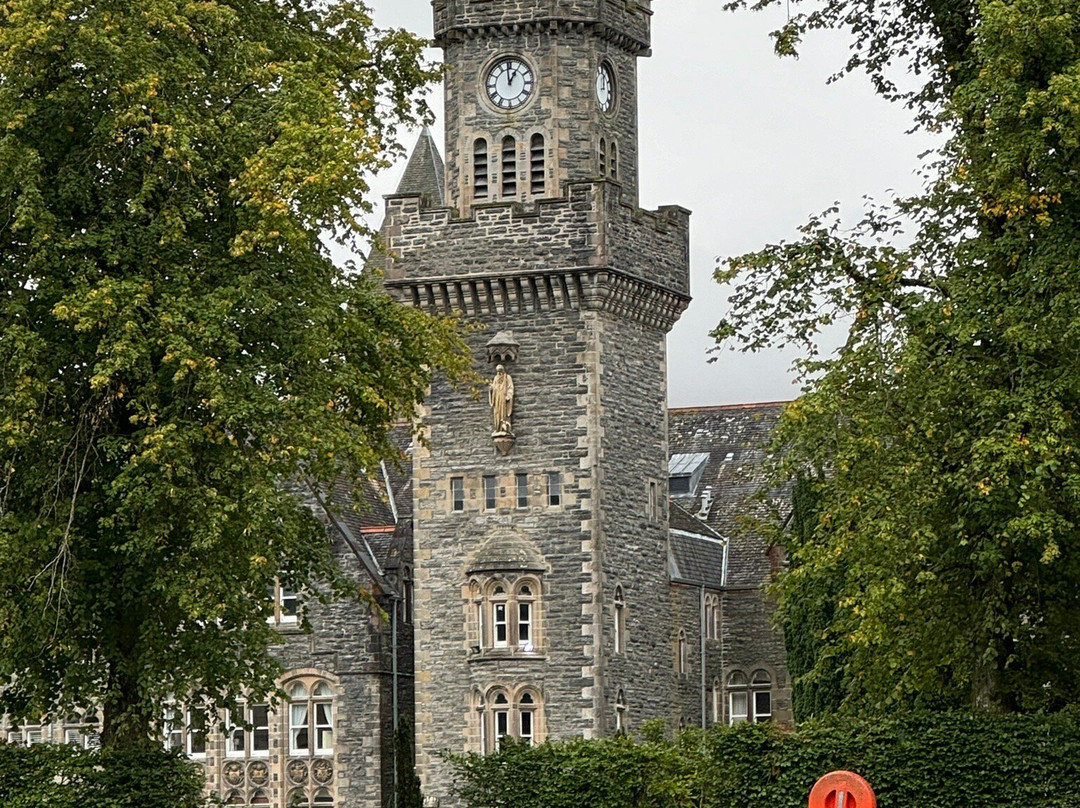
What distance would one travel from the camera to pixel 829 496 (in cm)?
3056

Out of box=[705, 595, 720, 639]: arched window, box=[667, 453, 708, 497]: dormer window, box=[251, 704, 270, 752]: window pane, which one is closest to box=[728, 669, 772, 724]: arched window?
box=[705, 595, 720, 639]: arched window

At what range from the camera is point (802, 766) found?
3112 centimetres

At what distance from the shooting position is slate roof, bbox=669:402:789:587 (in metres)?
61.5

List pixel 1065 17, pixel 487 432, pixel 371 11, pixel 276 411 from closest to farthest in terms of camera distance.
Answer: pixel 1065 17, pixel 276 411, pixel 371 11, pixel 487 432

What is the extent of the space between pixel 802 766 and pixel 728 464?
112ft

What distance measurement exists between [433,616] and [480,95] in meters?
11.8

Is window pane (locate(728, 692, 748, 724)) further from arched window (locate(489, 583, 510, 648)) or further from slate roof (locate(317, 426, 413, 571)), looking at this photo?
arched window (locate(489, 583, 510, 648))

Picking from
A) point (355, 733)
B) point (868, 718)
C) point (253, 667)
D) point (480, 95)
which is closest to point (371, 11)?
point (253, 667)

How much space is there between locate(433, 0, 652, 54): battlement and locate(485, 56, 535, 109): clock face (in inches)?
30.3

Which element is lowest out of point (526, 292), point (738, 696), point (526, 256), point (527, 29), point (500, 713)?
point (500, 713)

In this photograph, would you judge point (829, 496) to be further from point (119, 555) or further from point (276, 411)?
point (119, 555)

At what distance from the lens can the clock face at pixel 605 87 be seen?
54.2 m

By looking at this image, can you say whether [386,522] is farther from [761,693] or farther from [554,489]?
[761,693]

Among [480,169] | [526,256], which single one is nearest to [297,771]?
[526,256]
